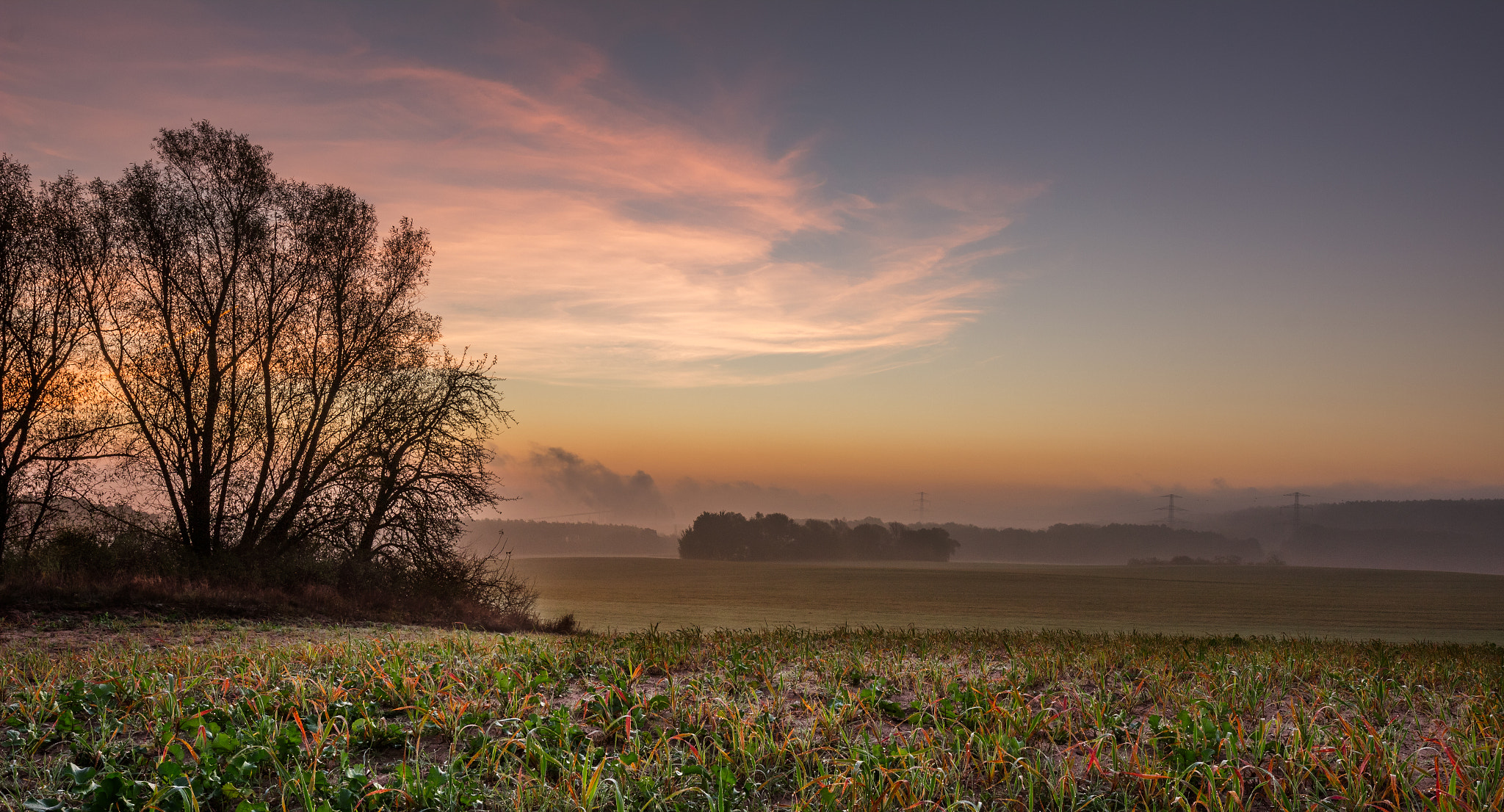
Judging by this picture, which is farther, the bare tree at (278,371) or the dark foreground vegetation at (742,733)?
the bare tree at (278,371)

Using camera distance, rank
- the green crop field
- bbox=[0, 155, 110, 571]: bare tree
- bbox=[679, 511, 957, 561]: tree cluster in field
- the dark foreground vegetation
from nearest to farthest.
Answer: the dark foreground vegetation < bbox=[0, 155, 110, 571]: bare tree < the green crop field < bbox=[679, 511, 957, 561]: tree cluster in field

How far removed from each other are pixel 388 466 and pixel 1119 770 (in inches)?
849

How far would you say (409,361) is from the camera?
2300 centimetres

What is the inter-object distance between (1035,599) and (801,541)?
165ft

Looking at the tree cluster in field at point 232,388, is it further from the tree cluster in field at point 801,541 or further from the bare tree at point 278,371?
the tree cluster in field at point 801,541

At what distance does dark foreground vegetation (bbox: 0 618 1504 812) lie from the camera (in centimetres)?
401

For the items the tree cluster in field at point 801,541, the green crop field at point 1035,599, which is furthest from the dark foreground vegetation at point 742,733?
the tree cluster in field at point 801,541

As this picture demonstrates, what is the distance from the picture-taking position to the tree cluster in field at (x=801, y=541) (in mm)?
89938

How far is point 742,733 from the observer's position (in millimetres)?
4766

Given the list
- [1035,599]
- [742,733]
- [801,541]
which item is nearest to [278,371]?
[742,733]

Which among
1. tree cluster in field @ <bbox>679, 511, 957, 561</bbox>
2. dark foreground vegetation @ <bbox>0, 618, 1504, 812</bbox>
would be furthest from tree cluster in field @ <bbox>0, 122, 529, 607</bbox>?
tree cluster in field @ <bbox>679, 511, 957, 561</bbox>

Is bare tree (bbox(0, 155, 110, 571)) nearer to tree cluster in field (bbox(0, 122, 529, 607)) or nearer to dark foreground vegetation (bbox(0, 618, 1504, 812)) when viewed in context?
tree cluster in field (bbox(0, 122, 529, 607))

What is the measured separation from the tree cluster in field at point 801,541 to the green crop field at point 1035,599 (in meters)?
13.2

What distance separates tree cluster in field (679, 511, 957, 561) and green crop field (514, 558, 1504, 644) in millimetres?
13155
